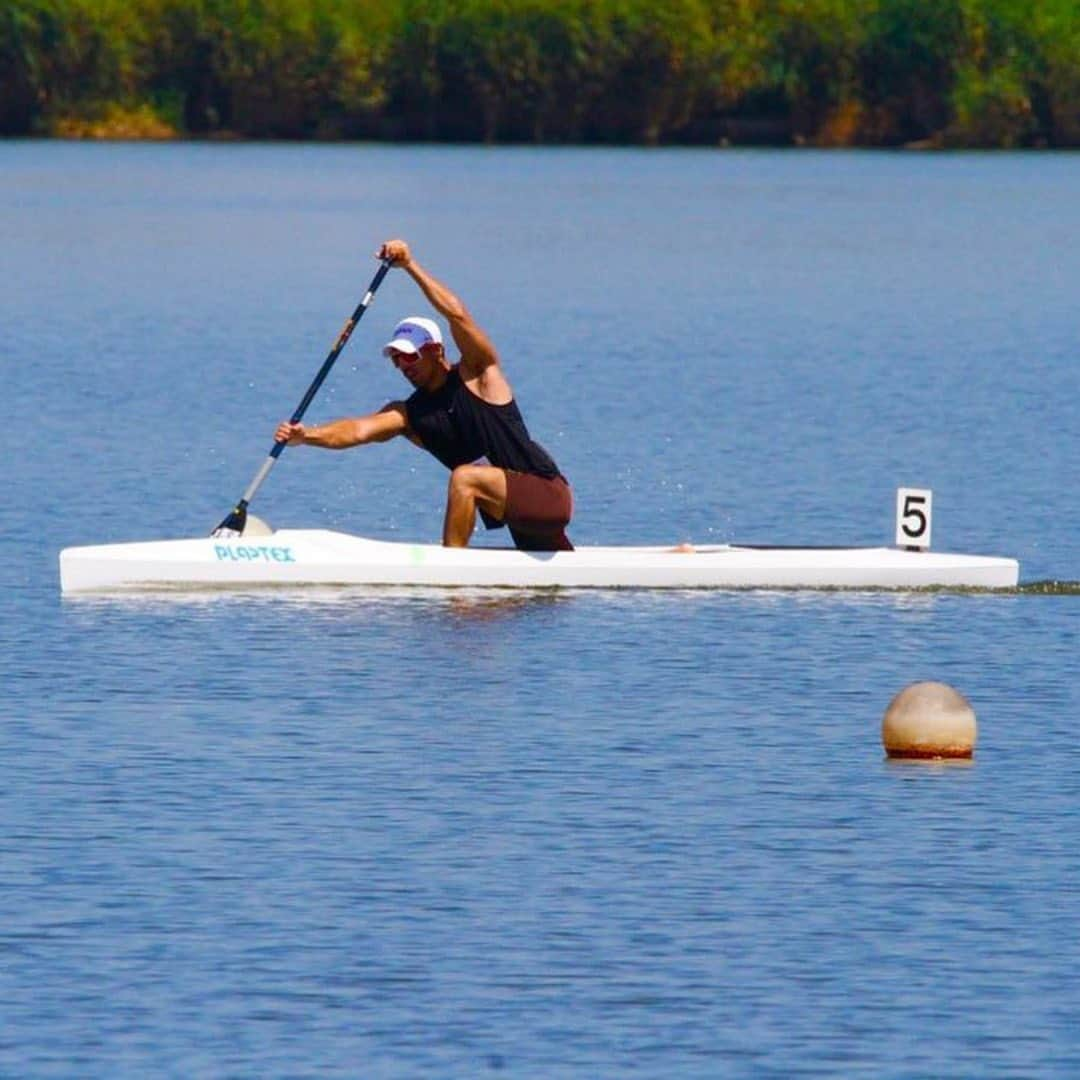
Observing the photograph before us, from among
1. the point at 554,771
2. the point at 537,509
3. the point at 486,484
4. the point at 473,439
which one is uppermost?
the point at 473,439

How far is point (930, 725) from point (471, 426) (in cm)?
615

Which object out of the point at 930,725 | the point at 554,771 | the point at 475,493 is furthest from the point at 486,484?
the point at 930,725

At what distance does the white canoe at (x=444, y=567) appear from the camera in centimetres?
2383

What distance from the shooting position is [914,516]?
24250 millimetres

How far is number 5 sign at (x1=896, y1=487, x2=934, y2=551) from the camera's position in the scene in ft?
79.5

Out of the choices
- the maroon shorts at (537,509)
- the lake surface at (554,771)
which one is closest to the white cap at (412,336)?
the maroon shorts at (537,509)

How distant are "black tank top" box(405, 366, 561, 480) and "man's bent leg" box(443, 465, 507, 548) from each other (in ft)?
0.49

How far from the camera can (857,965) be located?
14734 millimetres

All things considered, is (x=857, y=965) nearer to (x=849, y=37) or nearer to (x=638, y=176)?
(x=638, y=176)

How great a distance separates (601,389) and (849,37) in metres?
83.2

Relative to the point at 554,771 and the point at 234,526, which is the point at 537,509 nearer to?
the point at 234,526

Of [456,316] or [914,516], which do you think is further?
[914,516]

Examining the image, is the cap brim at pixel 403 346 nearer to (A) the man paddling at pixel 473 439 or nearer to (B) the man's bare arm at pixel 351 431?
(A) the man paddling at pixel 473 439

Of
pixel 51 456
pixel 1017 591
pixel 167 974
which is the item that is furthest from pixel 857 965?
pixel 51 456
